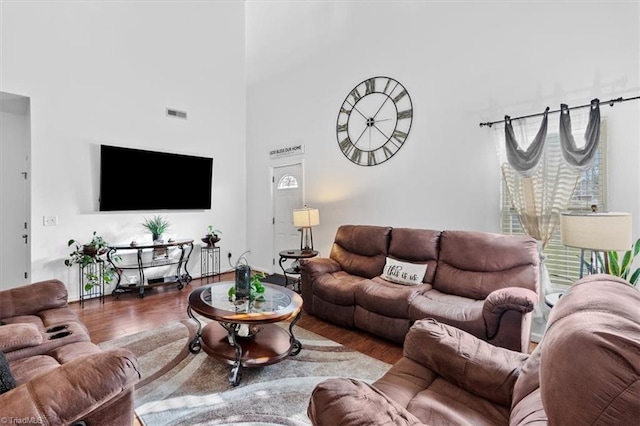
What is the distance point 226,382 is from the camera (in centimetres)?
223

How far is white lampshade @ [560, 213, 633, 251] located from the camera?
2031mm

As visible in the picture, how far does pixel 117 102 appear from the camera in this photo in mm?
4602

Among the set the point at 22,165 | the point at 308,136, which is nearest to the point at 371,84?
the point at 308,136

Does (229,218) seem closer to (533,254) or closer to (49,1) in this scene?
(49,1)

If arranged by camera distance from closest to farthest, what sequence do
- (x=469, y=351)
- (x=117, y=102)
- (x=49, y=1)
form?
1. (x=469, y=351)
2. (x=49, y=1)
3. (x=117, y=102)

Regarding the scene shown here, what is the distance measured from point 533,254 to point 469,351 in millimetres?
1704

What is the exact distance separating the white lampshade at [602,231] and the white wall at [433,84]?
0.81m

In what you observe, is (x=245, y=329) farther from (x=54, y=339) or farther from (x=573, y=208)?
(x=573, y=208)

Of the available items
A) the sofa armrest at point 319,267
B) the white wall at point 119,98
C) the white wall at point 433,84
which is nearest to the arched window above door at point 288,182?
the white wall at point 433,84

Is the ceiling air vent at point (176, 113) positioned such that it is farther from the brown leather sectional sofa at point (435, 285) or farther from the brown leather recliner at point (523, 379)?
the brown leather recliner at point (523, 379)

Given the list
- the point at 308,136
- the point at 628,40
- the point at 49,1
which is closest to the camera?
the point at 628,40

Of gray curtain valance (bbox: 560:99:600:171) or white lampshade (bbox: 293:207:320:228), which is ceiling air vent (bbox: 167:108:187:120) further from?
gray curtain valance (bbox: 560:99:600:171)

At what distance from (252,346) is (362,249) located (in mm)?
1798

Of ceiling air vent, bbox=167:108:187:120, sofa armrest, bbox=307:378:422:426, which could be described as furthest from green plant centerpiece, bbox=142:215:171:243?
sofa armrest, bbox=307:378:422:426
